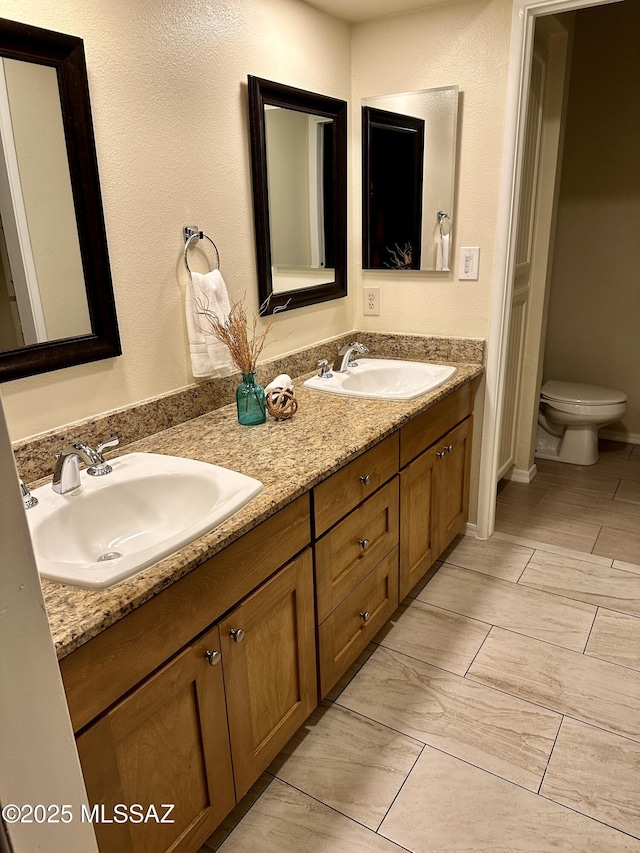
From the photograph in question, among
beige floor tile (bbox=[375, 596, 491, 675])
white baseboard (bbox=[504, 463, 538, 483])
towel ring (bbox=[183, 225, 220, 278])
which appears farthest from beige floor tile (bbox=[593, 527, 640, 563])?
towel ring (bbox=[183, 225, 220, 278])

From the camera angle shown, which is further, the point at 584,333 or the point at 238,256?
the point at 584,333

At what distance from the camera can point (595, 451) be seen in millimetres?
3547

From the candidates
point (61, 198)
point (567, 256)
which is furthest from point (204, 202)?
point (567, 256)

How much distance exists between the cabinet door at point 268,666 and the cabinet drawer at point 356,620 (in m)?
0.08

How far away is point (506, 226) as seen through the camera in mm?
2305

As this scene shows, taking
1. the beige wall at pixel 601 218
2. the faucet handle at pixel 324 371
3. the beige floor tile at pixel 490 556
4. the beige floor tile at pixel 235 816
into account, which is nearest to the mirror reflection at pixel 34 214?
the faucet handle at pixel 324 371

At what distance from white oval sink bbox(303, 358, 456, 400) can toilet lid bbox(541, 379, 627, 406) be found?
4.37ft

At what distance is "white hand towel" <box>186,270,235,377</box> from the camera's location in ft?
5.79

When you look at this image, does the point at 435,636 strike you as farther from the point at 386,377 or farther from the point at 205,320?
the point at 205,320

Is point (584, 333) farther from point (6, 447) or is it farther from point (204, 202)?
point (6, 447)

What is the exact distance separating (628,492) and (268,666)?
2.46 m

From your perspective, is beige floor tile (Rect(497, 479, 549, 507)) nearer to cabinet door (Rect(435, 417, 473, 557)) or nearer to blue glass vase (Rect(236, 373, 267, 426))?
cabinet door (Rect(435, 417, 473, 557))

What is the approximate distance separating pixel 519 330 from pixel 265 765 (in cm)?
230

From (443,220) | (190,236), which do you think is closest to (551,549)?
(443,220)
